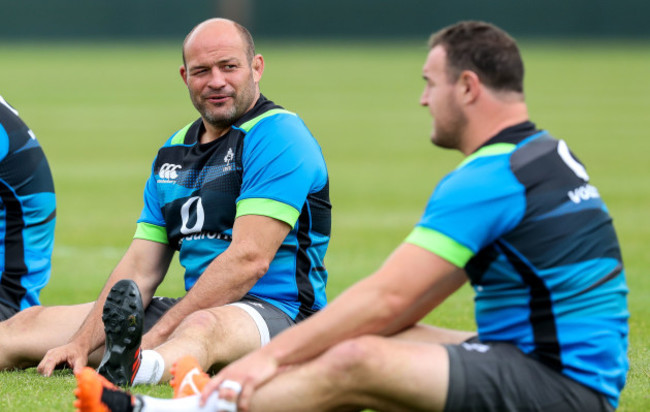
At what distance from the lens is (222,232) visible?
5.67 m

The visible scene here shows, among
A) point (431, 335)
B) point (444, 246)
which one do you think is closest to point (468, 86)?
point (444, 246)

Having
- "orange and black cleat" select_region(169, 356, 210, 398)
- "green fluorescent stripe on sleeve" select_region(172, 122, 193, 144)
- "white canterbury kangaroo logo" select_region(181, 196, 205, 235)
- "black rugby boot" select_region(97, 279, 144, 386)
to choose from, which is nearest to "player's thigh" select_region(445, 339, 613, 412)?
"orange and black cleat" select_region(169, 356, 210, 398)

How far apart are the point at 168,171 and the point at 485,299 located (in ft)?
7.72

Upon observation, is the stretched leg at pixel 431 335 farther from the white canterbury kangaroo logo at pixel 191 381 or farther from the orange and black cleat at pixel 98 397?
the orange and black cleat at pixel 98 397

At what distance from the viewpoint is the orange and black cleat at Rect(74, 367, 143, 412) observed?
154 inches

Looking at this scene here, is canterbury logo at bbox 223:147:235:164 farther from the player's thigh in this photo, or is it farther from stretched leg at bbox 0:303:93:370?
the player's thigh

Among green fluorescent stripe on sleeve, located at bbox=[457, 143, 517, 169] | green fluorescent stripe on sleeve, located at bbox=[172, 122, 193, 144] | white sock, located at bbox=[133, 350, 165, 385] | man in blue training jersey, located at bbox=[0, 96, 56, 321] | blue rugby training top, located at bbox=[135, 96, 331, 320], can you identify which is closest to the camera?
green fluorescent stripe on sleeve, located at bbox=[457, 143, 517, 169]

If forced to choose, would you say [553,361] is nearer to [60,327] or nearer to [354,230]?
[60,327]

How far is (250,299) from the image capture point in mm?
5602

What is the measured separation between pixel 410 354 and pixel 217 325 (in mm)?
1644

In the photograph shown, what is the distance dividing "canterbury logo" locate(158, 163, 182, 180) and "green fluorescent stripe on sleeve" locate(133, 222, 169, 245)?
0.28 meters

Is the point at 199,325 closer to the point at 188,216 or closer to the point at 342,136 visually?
the point at 188,216

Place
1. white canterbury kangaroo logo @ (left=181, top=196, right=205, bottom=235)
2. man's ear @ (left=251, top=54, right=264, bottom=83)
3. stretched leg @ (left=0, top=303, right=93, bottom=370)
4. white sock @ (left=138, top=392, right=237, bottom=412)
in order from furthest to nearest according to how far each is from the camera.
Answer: man's ear @ (left=251, top=54, right=264, bottom=83) < stretched leg @ (left=0, top=303, right=93, bottom=370) < white canterbury kangaroo logo @ (left=181, top=196, right=205, bottom=235) < white sock @ (left=138, top=392, right=237, bottom=412)


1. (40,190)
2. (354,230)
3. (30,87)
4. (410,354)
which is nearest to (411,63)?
(30,87)
